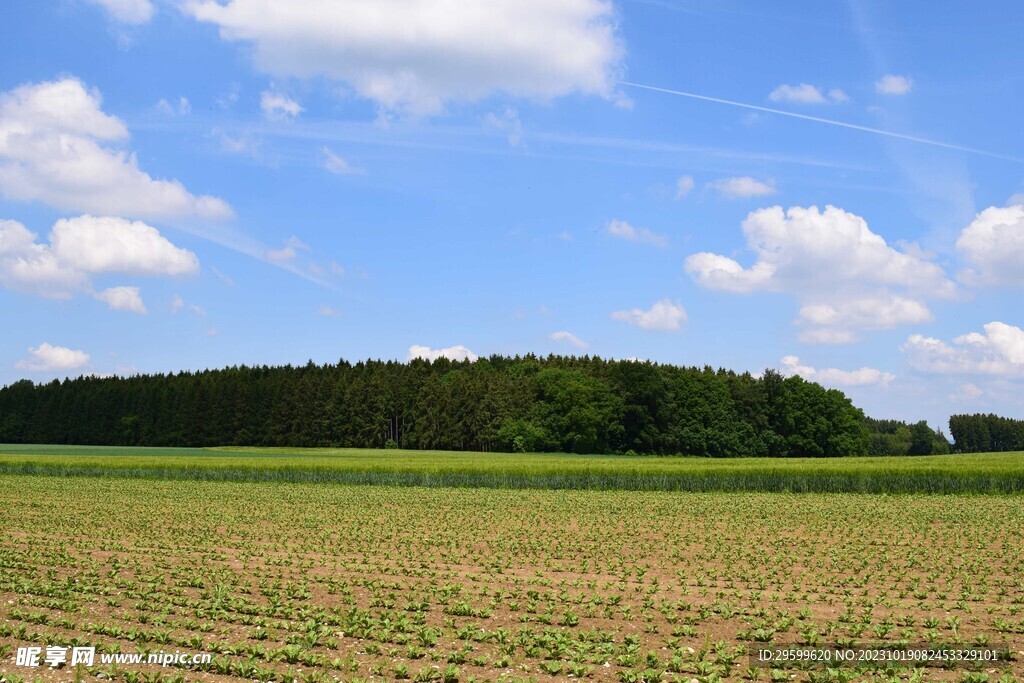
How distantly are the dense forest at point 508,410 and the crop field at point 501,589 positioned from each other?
82878 millimetres

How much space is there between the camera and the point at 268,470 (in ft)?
196

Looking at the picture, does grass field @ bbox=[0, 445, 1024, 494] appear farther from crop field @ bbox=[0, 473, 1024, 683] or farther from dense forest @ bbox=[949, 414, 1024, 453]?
dense forest @ bbox=[949, 414, 1024, 453]

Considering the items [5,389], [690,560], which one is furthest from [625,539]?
[5,389]

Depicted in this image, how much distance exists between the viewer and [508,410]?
120562 millimetres

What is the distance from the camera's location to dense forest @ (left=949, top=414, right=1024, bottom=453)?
611 ft

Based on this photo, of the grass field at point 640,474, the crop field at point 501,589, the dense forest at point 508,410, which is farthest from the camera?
the dense forest at point 508,410

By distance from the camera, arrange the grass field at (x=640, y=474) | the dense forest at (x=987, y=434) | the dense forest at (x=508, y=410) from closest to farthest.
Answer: the grass field at (x=640, y=474) < the dense forest at (x=508, y=410) < the dense forest at (x=987, y=434)

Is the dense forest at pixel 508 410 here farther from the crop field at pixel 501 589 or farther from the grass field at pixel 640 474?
the crop field at pixel 501 589

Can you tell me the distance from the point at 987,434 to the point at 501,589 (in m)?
203

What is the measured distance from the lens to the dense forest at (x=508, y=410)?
394 feet

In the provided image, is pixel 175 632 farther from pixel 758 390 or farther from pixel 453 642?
pixel 758 390

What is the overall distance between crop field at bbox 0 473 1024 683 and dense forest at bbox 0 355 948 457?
8288 centimetres

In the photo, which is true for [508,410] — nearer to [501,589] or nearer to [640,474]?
[640,474]

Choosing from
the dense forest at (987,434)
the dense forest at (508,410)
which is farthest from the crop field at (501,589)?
the dense forest at (987,434)
